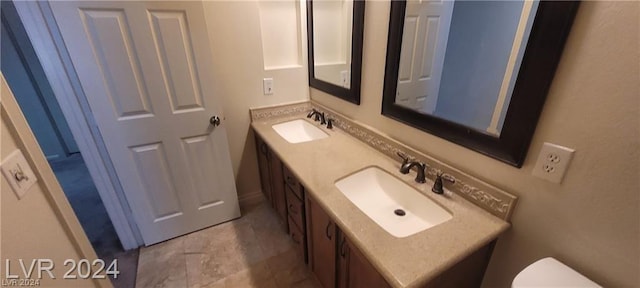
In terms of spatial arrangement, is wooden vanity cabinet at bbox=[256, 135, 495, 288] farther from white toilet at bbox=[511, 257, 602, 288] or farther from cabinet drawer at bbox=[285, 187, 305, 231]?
white toilet at bbox=[511, 257, 602, 288]

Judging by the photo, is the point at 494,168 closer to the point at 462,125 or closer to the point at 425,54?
the point at 462,125

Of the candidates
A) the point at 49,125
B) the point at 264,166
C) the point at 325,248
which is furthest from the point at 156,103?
the point at 49,125

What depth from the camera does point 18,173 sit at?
0.75 meters

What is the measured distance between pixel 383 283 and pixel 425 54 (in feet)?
3.29

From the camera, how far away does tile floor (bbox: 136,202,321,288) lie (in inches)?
63.5

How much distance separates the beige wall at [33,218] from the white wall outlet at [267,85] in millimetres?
1376

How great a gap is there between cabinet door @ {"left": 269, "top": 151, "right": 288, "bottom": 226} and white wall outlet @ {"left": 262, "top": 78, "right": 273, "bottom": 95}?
0.54m

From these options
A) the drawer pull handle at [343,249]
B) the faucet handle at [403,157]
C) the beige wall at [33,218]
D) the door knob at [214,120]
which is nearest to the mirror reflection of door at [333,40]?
the faucet handle at [403,157]

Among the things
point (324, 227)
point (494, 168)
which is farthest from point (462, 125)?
point (324, 227)

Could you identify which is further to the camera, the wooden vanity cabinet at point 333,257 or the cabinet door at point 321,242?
the cabinet door at point 321,242

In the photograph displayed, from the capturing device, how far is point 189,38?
1.54 metres

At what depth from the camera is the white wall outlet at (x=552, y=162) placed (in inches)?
29.2

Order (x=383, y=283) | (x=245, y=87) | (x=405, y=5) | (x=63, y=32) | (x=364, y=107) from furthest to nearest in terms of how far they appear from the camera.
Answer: (x=245, y=87) < (x=364, y=107) < (x=63, y=32) < (x=405, y=5) < (x=383, y=283)

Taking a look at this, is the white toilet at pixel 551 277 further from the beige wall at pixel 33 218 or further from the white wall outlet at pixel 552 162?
the beige wall at pixel 33 218
